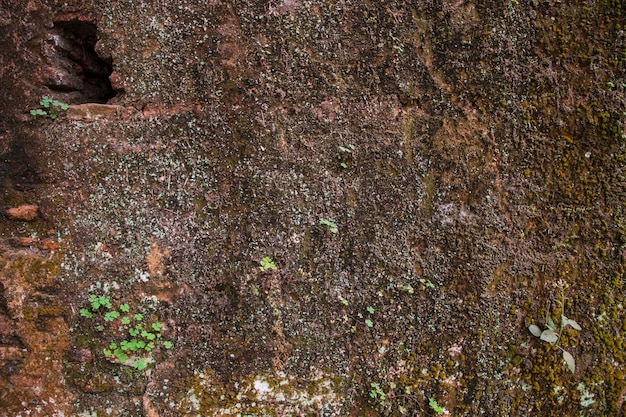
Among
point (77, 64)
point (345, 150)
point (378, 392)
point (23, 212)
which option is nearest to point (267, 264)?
point (345, 150)

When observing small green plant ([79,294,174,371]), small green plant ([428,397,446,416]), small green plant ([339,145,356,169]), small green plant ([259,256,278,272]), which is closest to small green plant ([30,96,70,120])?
small green plant ([79,294,174,371])

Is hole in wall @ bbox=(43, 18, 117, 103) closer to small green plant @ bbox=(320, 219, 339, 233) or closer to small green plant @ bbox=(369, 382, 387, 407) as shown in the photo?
small green plant @ bbox=(320, 219, 339, 233)

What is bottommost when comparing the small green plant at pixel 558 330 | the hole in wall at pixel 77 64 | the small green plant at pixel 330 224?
the small green plant at pixel 558 330

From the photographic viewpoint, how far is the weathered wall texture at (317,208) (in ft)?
7.36

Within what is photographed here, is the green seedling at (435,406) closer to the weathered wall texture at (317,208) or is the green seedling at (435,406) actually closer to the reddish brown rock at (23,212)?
the weathered wall texture at (317,208)

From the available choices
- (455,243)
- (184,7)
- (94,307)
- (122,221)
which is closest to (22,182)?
(122,221)

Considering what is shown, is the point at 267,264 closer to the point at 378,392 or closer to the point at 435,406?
the point at 378,392

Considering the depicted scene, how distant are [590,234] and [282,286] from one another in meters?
1.57

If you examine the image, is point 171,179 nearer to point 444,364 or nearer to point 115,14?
point 115,14

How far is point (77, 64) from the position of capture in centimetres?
237

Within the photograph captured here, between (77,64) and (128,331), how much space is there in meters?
1.39

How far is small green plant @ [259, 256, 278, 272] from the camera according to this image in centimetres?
227

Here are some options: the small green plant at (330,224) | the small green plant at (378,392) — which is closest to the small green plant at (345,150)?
the small green plant at (330,224)

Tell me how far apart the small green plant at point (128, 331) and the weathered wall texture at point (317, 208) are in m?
0.02
